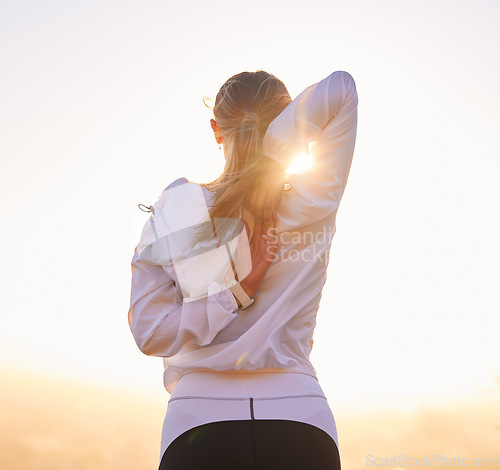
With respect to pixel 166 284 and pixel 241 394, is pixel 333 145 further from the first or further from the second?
pixel 241 394

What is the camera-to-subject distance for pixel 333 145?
6.27 ft

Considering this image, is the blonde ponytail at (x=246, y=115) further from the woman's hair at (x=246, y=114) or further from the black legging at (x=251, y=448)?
the black legging at (x=251, y=448)

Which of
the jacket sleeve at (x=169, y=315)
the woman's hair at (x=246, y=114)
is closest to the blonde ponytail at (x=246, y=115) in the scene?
the woman's hair at (x=246, y=114)

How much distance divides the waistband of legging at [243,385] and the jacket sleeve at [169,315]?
0.34 feet

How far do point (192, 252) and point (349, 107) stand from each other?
71 centimetres

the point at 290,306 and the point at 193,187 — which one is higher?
the point at 193,187

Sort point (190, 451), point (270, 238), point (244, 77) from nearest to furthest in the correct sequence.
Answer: point (190, 451) < point (270, 238) < point (244, 77)

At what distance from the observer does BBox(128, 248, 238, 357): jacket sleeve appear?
1719mm

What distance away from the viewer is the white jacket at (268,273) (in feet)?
5.69

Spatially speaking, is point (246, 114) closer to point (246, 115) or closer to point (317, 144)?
point (246, 115)

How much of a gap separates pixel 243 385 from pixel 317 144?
820 millimetres

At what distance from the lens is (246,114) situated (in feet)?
6.51

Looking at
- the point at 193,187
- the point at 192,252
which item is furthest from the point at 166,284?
the point at 193,187

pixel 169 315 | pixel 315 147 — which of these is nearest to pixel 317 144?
pixel 315 147
